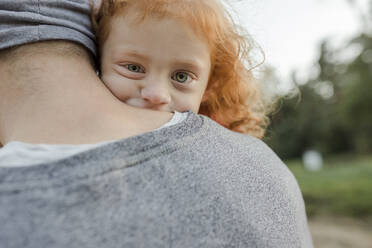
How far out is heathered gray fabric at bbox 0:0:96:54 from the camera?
1.18 m

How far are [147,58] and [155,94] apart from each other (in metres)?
0.15

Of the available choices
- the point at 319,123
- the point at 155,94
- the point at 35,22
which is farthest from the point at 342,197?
the point at 319,123

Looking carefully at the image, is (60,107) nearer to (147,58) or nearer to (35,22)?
(35,22)

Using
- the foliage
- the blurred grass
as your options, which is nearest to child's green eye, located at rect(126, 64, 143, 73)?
the blurred grass

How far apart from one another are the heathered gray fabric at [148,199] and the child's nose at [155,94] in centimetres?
38

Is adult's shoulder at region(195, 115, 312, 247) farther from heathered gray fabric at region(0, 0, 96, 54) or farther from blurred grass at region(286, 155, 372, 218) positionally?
blurred grass at region(286, 155, 372, 218)

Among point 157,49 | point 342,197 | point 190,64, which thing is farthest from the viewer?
point 342,197

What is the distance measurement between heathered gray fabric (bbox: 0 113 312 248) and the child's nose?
0.38 m

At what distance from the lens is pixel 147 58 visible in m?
1.49

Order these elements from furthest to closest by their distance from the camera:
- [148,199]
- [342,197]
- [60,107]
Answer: [342,197] → [60,107] → [148,199]

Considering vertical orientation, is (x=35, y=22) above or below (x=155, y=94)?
above

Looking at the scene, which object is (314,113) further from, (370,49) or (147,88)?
(147,88)

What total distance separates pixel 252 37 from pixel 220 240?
1363mm

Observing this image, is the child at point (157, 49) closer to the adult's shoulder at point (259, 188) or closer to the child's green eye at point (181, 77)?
the child's green eye at point (181, 77)
